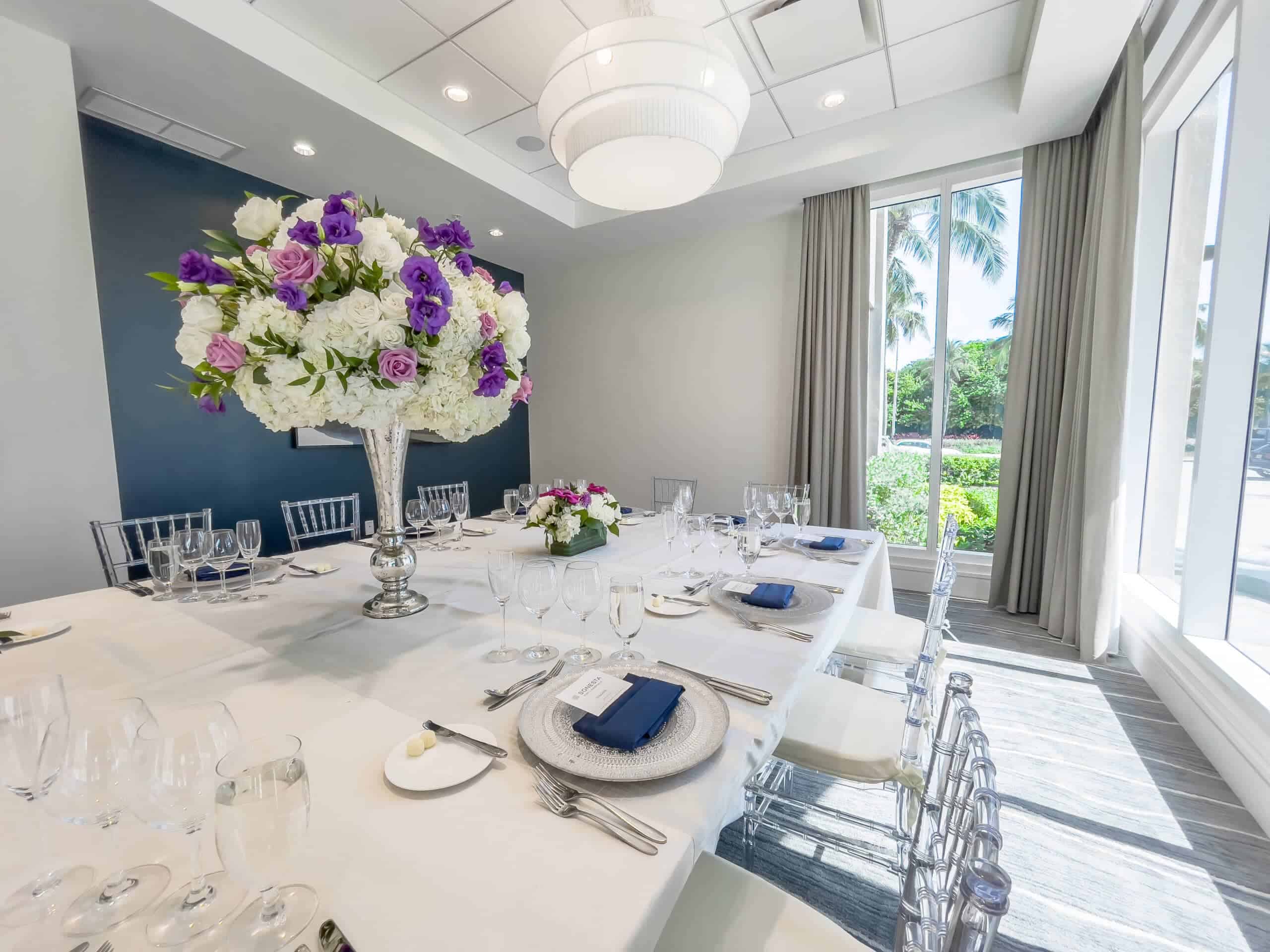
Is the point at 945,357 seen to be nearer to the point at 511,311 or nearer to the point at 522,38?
the point at 522,38

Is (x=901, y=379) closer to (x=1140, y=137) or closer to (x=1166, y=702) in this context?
(x=1140, y=137)

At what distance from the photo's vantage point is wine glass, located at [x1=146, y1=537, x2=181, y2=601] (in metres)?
1.34

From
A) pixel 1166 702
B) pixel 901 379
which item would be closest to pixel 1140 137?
pixel 901 379

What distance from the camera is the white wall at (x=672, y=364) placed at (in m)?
4.26

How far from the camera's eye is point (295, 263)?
97 centimetres

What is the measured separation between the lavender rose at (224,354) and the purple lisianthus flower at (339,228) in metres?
0.28

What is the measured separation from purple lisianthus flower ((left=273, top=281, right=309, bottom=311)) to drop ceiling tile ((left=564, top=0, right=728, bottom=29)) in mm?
2062

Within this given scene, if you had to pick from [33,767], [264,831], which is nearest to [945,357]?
[264,831]

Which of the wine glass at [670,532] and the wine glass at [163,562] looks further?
the wine glass at [670,532]

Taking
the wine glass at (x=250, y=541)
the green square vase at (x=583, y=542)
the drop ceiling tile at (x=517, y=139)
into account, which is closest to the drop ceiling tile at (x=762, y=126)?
the drop ceiling tile at (x=517, y=139)

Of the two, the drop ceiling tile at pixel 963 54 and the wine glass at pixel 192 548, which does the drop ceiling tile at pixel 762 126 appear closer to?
the drop ceiling tile at pixel 963 54

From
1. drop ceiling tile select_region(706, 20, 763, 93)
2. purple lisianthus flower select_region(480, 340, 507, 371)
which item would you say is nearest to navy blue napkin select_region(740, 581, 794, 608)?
purple lisianthus flower select_region(480, 340, 507, 371)

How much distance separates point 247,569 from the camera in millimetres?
1618

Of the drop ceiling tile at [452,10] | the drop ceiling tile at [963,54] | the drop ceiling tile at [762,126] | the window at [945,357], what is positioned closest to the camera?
the drop ceiling tile at [452,10]
